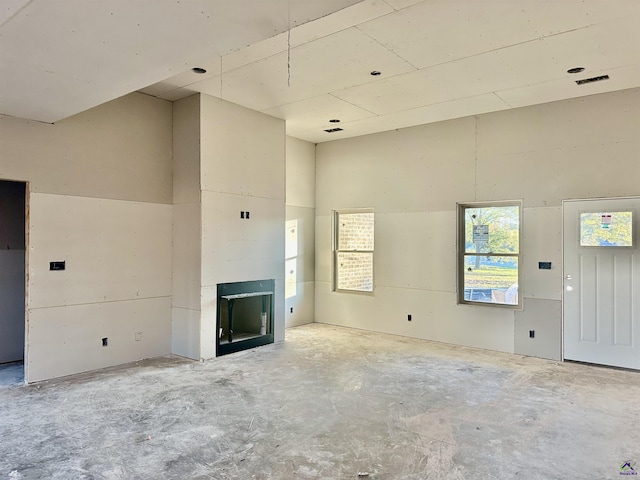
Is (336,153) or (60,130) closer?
(60,130)

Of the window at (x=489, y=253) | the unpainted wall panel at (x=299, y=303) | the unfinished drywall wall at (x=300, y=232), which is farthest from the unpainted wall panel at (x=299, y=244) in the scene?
the window at (x=489, y=253)

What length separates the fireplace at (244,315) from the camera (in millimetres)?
5328

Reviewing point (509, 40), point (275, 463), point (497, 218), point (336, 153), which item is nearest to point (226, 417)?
point (275, 463)

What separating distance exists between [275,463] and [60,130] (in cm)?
395

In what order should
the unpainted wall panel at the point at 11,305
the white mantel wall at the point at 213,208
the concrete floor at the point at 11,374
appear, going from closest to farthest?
the concrete floor at the point at 11,374 → the unpainted wall panel at the point at 11,305 → the white mantel wall at the point at 213,208

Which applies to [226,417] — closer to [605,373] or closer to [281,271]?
[281,271]

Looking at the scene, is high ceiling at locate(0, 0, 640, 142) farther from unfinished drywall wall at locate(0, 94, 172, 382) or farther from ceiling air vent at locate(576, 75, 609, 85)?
unfinished drywall wall at locate(0, 94, 172, 382)

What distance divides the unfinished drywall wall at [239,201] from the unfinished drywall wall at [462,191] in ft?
4.89

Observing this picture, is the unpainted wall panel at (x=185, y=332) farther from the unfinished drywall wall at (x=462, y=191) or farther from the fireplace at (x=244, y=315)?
the unfinished drywall wall at (x=462, y=191)

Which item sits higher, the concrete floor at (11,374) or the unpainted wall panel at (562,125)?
the unpainted wall panel at (562,125)

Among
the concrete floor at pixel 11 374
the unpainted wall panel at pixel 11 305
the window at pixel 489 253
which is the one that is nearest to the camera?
the concrete floor at pixel 11 374

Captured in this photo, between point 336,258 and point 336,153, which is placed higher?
point 336,153

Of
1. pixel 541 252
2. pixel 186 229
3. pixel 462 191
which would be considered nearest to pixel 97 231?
pixel 186 229

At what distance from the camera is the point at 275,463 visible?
2705 mm
